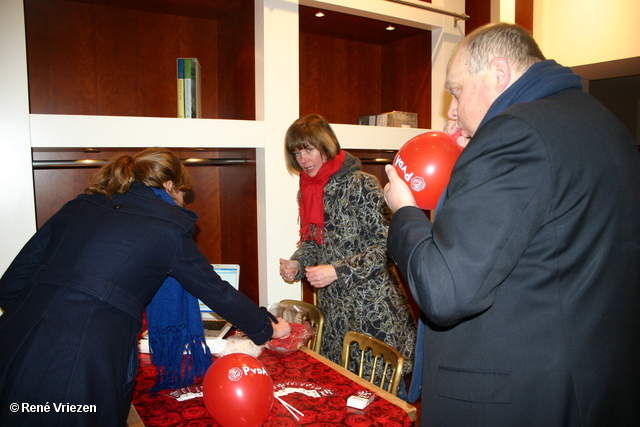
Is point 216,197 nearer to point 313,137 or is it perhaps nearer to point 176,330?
point 313,137

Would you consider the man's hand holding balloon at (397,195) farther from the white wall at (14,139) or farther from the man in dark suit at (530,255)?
the white wall at (14,139)

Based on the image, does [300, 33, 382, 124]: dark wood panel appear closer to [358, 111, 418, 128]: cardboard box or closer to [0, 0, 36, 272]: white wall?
[358, 111, 418, 128]: cardboard box

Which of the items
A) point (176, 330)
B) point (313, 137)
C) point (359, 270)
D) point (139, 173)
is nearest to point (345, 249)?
point (359, 270)

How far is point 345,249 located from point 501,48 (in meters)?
1.36

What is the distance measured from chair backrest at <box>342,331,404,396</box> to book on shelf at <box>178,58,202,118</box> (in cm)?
151

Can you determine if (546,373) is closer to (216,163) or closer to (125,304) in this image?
(125,304)

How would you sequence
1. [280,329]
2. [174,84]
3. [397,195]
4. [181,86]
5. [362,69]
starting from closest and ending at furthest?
[397,195], [280,329], [181,86], [174,84], [362,69]

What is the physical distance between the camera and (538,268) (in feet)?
2.95

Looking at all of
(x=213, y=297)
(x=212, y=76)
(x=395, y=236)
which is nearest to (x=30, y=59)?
(x=212, y=76)

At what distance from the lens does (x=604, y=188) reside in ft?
2.99

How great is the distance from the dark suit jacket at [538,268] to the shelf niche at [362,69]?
8.12 ft

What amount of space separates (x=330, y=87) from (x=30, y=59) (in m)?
2.02

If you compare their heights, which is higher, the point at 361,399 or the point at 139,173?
the point at 139,173

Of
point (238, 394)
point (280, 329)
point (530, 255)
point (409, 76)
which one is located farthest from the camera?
point (409, 76)
